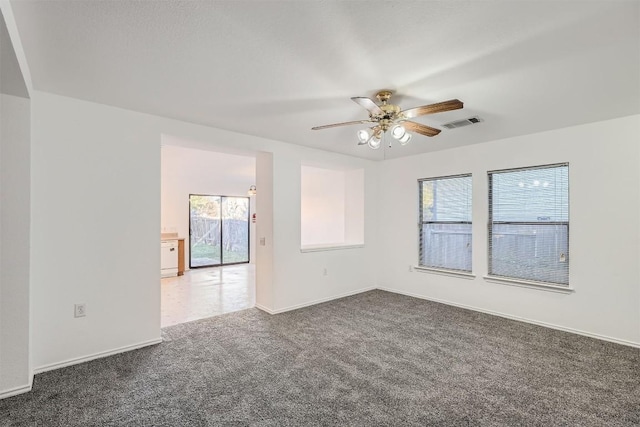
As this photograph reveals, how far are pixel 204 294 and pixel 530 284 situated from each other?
4905 millimetres

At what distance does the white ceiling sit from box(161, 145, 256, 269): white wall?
10.5 ft

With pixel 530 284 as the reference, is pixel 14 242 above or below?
above

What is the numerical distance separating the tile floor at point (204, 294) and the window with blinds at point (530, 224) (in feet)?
12.2

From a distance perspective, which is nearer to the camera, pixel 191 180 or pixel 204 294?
pixel 204 294

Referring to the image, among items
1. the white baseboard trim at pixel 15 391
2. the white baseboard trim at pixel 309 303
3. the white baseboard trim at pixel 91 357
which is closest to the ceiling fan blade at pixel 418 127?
the white baseboard trim at pixel 309 303

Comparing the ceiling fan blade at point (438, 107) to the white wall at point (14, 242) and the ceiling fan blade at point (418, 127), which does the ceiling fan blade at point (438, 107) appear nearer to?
the ceiling fan blade at point (418, 127)

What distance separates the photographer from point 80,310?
280 centimetres

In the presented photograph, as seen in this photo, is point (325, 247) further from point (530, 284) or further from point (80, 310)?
point (80, 310)

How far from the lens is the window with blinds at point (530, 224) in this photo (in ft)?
12.2

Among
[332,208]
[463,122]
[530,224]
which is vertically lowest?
[530,224]

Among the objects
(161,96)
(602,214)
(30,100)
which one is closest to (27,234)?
(30,100)

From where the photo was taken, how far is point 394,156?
208 inches

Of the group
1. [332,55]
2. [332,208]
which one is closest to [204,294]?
[332,208]

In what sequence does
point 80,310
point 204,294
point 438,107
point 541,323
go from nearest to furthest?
point 438,107 < point 80,310 < point 541,323 < point 204,294
